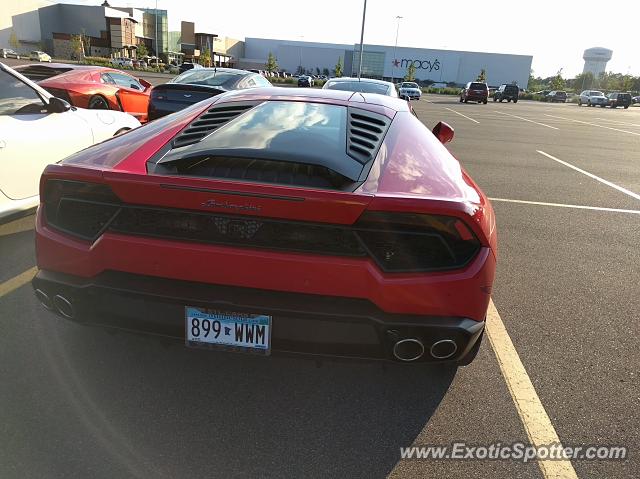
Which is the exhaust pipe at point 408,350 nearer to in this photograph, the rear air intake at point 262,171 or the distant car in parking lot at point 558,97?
the rear air intake at point 262,171

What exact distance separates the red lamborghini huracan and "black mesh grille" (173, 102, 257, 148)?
32 centimetres

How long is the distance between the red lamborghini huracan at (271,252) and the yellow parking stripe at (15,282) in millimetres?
1363

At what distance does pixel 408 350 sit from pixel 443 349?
0.15 m

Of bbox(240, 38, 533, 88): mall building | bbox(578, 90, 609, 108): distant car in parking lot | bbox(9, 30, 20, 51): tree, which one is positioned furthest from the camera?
bbox(240, 38, 533, 88): mall building

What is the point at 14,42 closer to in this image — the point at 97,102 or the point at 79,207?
the point at 97,102

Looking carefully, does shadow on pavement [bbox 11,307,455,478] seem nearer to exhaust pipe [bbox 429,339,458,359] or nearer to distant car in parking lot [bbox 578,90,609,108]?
exhaust pipe [bbox 429,339,458,359]

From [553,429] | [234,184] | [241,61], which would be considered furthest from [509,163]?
[241,61]

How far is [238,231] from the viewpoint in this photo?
2.03 m

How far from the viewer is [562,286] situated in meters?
3.91

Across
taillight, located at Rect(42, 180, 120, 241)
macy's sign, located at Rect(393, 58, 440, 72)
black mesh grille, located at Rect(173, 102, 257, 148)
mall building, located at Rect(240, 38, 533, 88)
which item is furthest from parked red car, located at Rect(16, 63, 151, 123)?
macy's sign, located at Rect(393, 58, 440, 72)

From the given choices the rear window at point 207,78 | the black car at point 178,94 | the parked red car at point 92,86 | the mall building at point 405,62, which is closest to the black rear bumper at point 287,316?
the black car at point 178,94

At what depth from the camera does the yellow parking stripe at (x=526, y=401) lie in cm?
205

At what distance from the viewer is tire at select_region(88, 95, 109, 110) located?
8652 millimetres

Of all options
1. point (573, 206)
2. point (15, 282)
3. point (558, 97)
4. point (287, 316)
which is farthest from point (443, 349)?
point (558, 97)
